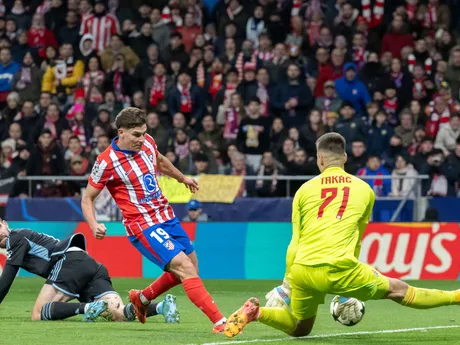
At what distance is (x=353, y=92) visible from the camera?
21078 mm

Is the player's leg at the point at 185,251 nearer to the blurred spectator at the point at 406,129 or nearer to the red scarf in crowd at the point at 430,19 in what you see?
the blurred spectator at the point at 406,129

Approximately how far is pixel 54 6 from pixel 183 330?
51.8 ft

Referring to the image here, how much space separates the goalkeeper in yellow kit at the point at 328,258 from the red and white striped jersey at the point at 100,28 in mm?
15677

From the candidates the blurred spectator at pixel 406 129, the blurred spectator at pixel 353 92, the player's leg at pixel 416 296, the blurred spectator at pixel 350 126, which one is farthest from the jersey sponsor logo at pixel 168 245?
the blurred spectator at pixel 353 92

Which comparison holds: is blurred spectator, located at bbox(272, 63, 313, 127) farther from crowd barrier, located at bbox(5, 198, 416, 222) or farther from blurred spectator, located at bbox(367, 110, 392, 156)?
crowd barrier, located at bbox(5, 198, 416, 222)

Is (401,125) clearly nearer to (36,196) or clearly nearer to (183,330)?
(36,196)

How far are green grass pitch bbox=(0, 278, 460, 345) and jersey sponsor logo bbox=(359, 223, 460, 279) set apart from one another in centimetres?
404

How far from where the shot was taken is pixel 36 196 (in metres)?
20.3

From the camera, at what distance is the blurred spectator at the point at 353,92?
21.0 metres

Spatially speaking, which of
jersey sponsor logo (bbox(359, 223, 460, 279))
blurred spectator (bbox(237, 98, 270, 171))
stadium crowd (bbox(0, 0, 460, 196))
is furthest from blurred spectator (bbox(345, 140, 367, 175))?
jersey sponsor logo (bbox(359, 223, 460, 279))

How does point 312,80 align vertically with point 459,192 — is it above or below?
above

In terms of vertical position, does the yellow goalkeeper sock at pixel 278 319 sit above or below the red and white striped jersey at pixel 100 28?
below

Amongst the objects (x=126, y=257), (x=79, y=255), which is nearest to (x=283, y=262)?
(x=126, y=257)

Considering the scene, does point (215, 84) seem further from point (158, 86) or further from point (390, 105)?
point (390, 105)
